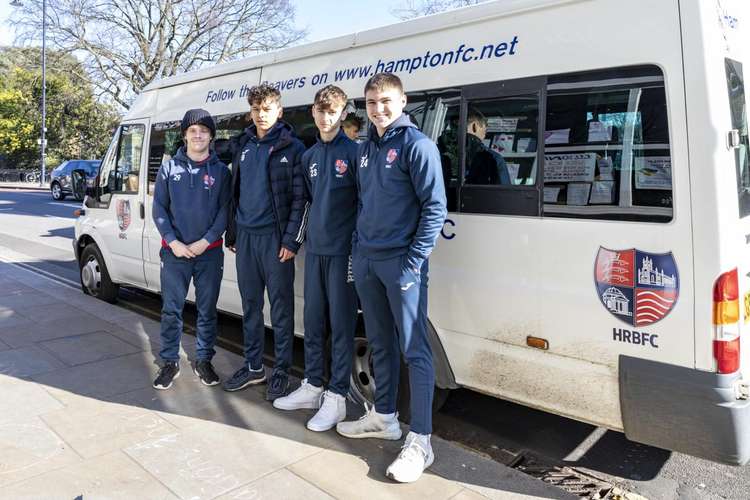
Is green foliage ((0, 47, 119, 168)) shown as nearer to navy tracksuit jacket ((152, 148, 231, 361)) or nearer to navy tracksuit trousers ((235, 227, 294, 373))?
navy tracksuit jacket ((152, 148, 231, 361))

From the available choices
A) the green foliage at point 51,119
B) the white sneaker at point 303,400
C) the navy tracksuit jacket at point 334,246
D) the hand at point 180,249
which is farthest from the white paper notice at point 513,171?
the green foliage at point 51,119

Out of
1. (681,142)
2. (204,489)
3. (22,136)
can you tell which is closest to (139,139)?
(204,489)

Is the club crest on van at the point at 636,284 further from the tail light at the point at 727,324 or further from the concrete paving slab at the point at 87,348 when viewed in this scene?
the concrete paving slab at the point at 87,348

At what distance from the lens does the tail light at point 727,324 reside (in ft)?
8.43

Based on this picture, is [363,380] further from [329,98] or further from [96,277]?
[96,277]

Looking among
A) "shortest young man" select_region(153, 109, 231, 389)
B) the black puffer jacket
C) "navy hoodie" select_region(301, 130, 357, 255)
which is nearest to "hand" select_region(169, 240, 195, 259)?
"shortest young man" select_region(153, 109, 231, 389)

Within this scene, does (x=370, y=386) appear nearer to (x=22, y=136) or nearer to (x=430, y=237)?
(x=430, y=237)

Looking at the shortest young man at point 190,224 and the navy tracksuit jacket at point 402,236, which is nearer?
the navy tracksuit jacket at point 402,236

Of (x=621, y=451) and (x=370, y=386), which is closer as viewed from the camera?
(x=621, y=451)

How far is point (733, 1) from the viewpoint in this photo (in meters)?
2.97

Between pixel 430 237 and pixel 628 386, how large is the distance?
1162 millimetres

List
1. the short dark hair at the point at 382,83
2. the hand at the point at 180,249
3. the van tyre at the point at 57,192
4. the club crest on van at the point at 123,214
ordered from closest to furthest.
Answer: the short dark hair at the point at 382,83, the hand at the point at 180,249, the club crest on van at the point at 123,214, the van tyre at the point at 57,192

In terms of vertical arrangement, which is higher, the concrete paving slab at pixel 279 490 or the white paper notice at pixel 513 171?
the white paper notice at pixel 513 171

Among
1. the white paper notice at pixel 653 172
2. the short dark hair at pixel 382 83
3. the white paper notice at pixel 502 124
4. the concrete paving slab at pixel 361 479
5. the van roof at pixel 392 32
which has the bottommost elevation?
the concrete paving slab at pixel 361 479
